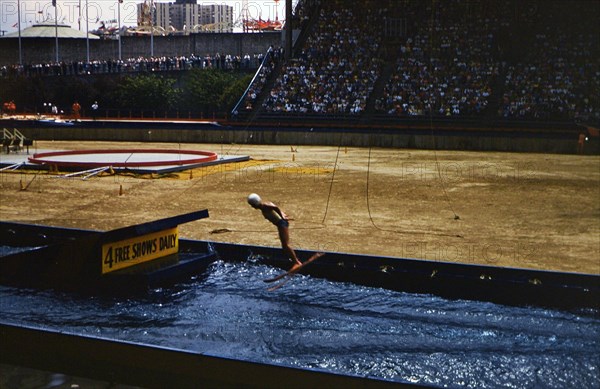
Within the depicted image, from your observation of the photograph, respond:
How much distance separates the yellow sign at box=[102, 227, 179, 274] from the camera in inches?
407

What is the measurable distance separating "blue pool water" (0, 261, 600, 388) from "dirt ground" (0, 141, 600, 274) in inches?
151

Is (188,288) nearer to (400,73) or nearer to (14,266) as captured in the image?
(14,266)

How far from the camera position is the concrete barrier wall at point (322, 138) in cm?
3581

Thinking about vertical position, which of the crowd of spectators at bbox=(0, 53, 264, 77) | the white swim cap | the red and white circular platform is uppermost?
A: the crowd of spectators at bbox=(0, 53, 264, 77)

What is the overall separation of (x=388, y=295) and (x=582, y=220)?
9188 mm

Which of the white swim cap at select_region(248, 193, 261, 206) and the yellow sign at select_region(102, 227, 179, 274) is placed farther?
the yellow sign at select_region(102, 227, 179, 274)

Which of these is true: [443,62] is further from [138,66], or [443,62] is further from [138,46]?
[138,46]

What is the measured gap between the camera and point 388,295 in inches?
397

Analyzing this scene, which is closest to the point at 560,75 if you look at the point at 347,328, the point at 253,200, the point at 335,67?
the point at 335,67

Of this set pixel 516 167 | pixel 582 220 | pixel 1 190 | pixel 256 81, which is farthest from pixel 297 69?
pixel 582 220

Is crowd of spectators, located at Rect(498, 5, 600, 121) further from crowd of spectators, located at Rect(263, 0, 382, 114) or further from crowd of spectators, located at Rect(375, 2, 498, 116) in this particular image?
crowd of spectators, located at Rect(263, 0, 382, 114)

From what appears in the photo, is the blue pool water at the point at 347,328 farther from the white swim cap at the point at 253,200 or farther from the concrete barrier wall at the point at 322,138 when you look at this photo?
the concrete barrier wall at the point at 322,138

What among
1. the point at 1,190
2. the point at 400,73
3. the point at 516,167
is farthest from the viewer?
the point at 400,73

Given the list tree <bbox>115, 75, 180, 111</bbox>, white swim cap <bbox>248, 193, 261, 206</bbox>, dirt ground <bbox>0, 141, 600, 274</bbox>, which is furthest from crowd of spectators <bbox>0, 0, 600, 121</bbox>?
white swim cap <bbox>248, 193, 261, 206</bbox>
